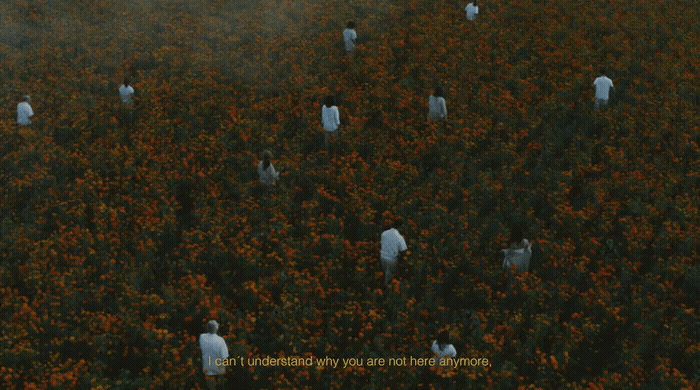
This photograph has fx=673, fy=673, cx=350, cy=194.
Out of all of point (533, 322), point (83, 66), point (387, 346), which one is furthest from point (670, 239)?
point (83, 66)

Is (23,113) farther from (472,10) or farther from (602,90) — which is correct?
(602,90)

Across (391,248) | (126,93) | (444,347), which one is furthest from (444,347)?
(126,93)

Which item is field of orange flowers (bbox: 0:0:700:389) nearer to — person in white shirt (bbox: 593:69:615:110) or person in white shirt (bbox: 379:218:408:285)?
person in white shirt (bbox: 593:69:615:110)

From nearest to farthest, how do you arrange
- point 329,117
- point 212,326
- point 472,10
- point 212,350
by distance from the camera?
point 212,326
point 212,350
point 329,117
point 472,10

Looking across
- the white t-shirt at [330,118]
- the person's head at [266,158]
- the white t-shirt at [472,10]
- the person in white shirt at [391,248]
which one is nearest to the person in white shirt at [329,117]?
the white t-shirt at [330,118]

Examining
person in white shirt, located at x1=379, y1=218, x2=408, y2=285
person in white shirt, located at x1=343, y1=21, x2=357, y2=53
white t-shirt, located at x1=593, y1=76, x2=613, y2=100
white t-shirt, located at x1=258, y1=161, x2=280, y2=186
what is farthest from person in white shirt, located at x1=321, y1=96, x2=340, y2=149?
white t-shirt, located at x1=593, y1=76, x2=613, y2=100
